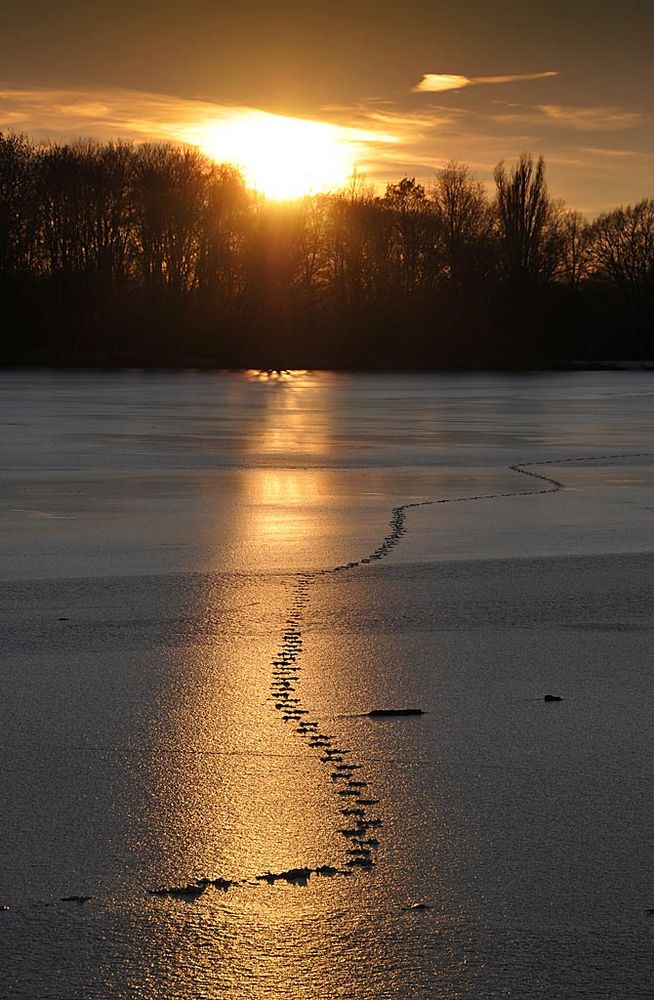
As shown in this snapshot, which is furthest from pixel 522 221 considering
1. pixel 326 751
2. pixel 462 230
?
pixel 326 751

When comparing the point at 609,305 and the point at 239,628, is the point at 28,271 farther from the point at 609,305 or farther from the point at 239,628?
the point at 239,628

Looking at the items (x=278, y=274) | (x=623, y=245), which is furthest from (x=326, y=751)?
(x=623, y=245)

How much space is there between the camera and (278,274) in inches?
3691

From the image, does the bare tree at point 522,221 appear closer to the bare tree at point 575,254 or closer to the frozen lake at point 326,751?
the bare tree at point 575,254

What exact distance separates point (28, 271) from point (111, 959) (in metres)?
86.9

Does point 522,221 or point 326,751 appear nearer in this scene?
point 326,751

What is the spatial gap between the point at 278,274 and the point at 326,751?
89.5 meters

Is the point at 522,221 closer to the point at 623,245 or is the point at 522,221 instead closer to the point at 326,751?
the point at 623,245

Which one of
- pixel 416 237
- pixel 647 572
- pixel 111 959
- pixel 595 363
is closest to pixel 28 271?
pixel 416 237

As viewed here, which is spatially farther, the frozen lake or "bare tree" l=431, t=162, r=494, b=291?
"bare tree" l=431, t=162, r=494, b=291

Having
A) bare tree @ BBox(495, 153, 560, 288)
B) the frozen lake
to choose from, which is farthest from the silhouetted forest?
the frozen lake

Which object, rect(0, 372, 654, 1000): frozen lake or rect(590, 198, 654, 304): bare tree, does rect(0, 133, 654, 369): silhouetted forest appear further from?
rect(0, 372, 654, 1000): frozen lake

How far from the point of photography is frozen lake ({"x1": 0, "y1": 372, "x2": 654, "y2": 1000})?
3.73 m

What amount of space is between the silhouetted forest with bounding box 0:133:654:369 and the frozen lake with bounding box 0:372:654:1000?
74676 millimetres
